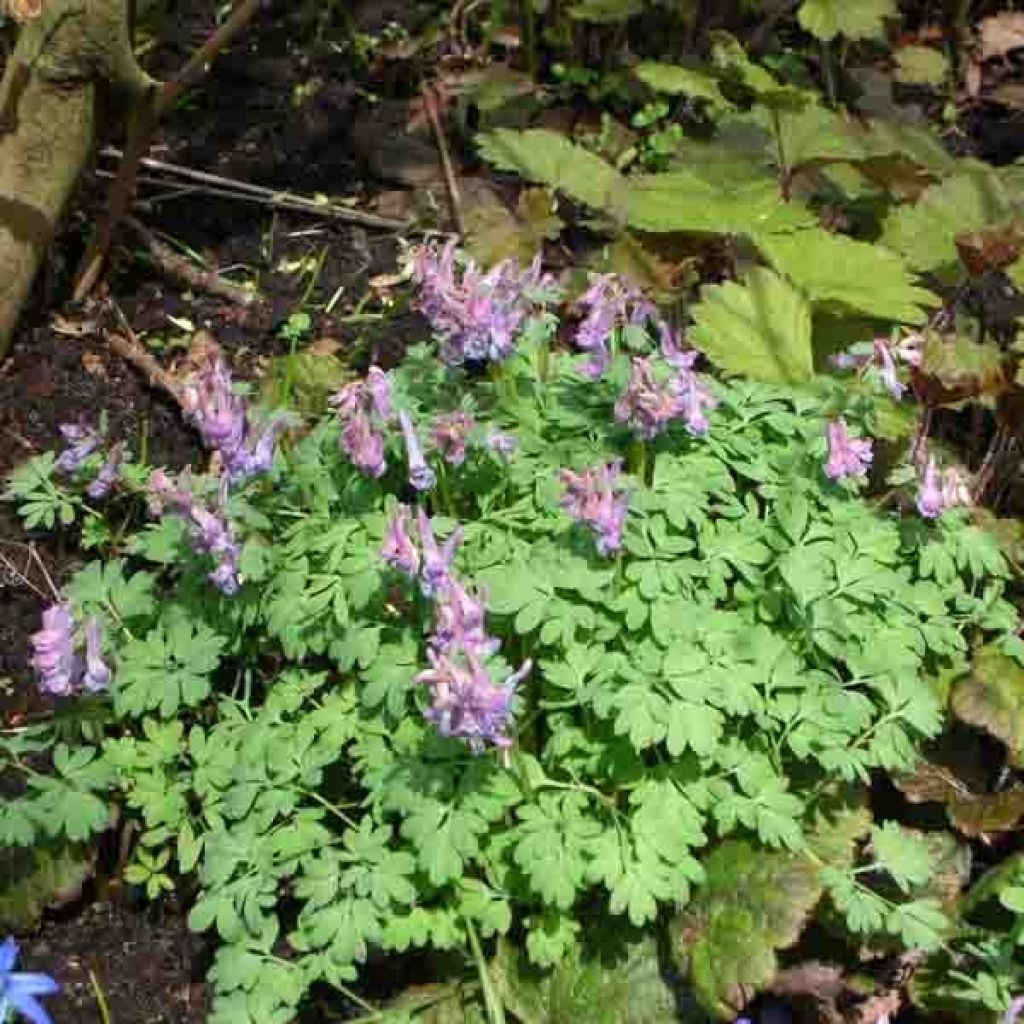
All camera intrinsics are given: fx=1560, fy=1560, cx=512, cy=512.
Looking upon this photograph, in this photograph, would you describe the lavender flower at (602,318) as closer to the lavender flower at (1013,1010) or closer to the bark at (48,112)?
the lavender flower at (1013,1010)

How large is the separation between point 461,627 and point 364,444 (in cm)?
44

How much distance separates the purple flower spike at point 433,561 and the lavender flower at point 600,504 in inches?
8.4

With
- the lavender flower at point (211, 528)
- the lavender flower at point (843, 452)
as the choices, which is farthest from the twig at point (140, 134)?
the lavender flower at point (843, 452)

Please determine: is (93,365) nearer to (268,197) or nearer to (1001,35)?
(268,197)

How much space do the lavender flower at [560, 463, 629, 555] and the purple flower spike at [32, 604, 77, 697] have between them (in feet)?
2.76

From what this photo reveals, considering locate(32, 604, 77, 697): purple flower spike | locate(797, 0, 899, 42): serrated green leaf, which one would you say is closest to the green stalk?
locate(32, 604, 77, 697): purple flower spike

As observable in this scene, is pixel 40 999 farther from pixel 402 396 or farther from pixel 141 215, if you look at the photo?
pixel 141 215

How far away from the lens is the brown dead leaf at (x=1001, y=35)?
4.98 meters

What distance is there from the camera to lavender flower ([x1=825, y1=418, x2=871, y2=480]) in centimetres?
271

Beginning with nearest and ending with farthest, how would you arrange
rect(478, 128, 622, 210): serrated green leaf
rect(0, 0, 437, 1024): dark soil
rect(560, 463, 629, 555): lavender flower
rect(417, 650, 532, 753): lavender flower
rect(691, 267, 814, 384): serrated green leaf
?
rect(417, 650, 532, 753): lavender flower → rect(560, 463, 629, 555): lavender flower → rect(0, 0, 437, 1024): dark soil → rect(691, 267, 814, 384): serrated green leaf → rect(478, 128, 622, 210): serrated green leaf

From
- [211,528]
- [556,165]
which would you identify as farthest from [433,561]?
[556,165]

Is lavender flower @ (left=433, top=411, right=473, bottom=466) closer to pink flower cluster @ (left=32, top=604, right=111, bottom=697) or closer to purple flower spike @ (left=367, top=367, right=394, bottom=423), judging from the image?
purple flower spike @ (left=367, top=367, right=394, bottom=423)

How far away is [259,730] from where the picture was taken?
8.71 feet

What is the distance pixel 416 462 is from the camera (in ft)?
8.38
